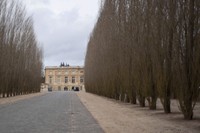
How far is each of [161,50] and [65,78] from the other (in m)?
149

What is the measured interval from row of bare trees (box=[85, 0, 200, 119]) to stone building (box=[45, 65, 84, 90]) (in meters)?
135

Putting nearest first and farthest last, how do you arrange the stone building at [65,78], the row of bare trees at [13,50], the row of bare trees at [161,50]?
1. the row of bare trees at [161,50]
2. the row of bare trees at [13,50]
3. the stone building at [65,78]

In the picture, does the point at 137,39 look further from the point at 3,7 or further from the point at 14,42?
the point at 14,42

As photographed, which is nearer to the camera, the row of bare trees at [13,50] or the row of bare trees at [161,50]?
the row of bare trees at [161,50]

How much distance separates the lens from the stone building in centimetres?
16788

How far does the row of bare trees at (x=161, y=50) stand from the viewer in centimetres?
1644

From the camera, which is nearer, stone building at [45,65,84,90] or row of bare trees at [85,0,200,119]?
row of bare trees at [85,0,200,119]

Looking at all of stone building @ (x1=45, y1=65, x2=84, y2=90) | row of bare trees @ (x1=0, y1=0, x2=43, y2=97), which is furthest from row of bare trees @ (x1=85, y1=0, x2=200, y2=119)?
stone building @ (x1=45, y1=65, x2=84, y2=90)

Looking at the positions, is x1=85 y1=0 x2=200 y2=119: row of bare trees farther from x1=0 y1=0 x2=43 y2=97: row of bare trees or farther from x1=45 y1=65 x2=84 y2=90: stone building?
x1=45 y1=65 x2=84 y2=90: stone building

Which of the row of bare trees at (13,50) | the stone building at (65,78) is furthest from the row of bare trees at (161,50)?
the stone building at (65,78)

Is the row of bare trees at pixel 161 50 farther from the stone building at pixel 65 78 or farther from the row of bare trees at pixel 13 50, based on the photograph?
the stone building at pixel 65 78

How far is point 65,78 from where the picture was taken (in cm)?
16850

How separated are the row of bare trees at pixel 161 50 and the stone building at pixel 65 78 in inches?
5304

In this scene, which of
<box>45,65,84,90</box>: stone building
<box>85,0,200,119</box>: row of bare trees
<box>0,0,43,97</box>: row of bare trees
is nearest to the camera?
<box>85,0,200,119</box>: row of bare trees
